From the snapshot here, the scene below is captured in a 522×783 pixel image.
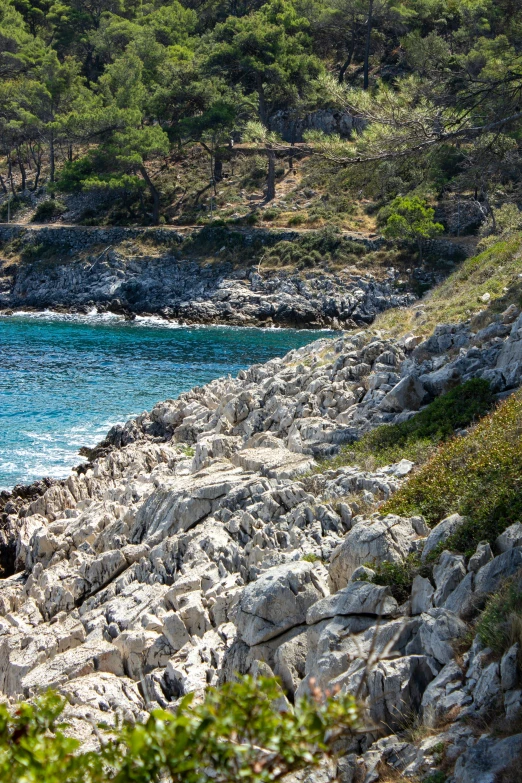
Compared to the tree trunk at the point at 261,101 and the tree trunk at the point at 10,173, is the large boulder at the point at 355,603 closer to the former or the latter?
the tree trunk at the point at 261,101

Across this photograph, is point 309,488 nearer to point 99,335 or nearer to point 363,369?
point 363,369

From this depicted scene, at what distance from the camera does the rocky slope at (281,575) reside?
8203mm

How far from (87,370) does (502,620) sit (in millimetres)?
36871

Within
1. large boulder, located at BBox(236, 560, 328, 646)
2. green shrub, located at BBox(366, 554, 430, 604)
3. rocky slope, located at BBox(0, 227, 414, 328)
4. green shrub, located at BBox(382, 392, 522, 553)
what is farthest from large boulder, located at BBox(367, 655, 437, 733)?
rocky slope, located at BBox(0, 227, 414, 328)

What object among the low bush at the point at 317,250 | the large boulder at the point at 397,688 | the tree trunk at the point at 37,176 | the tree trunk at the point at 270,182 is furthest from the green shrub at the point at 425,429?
the tree trunk at the point at 37,176

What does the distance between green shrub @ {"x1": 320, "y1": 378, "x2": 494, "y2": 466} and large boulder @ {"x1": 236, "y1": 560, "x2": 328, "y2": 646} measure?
498cm

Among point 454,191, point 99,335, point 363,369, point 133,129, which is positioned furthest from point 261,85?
point 363,369

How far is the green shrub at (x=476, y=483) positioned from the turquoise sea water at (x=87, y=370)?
16.8 m

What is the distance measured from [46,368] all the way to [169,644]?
32854mm

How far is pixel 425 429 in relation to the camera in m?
16.2

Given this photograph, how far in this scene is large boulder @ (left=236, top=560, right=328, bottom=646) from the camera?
10.5 metres

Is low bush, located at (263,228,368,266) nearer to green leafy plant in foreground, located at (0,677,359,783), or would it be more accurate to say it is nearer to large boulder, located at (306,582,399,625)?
large boulder, located at (306,582,399,625)

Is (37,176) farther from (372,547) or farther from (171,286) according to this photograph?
(372,547)

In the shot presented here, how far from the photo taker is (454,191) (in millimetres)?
68812
